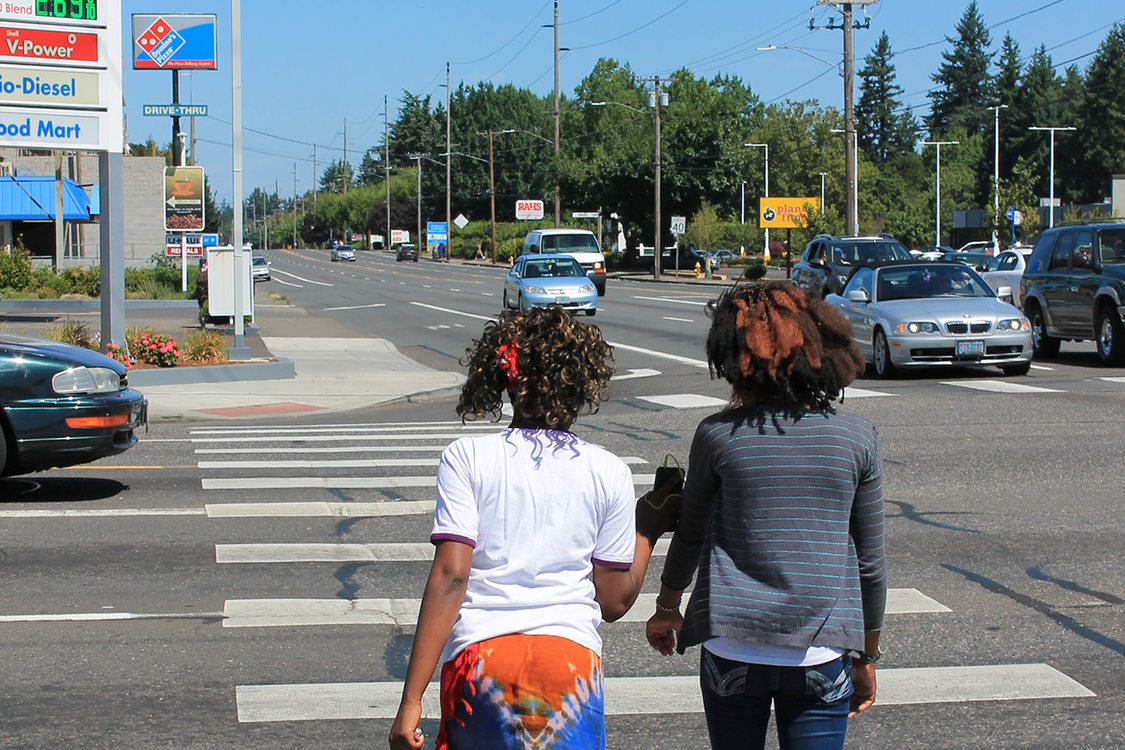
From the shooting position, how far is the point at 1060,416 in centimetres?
1352

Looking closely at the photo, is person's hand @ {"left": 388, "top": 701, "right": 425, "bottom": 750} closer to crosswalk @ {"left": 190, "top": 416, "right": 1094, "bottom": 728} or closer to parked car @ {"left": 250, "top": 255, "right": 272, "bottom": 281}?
crosswalk @ {"left": 190, "top": 416, "right": 1094, "bottom": 728}

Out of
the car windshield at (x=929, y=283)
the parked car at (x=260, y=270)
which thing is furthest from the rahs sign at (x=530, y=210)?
the car windshield at (x=929, y=283)

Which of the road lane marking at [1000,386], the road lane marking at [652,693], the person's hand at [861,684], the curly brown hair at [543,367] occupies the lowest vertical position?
the road lane marking at [652,693]

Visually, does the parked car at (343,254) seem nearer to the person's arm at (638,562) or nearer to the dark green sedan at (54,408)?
the dark green sedan at (54,408)

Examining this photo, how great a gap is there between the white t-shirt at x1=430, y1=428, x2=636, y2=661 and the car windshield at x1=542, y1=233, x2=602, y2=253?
135ft

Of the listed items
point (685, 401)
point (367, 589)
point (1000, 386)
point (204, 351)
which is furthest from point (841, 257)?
point (367, 589)

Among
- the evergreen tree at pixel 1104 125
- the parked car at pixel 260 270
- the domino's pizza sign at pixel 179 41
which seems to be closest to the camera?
the domino's pizza sign at pixel 179 41

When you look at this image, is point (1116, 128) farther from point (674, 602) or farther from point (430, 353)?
point (674, 602)

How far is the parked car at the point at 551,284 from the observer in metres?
30.9

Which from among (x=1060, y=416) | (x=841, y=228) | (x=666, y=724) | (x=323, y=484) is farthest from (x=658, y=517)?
(x=841, y=228)

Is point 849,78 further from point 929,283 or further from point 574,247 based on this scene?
point 929,283

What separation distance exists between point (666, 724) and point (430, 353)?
20.6 m

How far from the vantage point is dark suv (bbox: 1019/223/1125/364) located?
699 inches

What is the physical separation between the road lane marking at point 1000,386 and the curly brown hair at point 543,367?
13492mm
